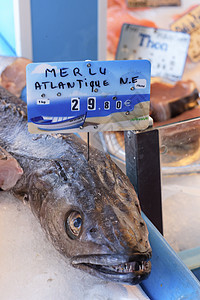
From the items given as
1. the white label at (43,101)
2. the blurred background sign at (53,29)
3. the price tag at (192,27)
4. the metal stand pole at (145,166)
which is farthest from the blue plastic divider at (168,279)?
the price tag at (192,27)

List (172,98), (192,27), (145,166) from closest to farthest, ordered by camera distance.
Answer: (145,166), (172,98), (192,27)

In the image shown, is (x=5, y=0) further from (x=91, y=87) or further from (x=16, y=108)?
(x=91, y=87)

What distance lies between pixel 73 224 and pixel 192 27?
4.20 metres

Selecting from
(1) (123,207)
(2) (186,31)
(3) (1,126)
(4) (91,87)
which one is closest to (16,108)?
(3) (1,126)

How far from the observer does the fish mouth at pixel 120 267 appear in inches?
45.8

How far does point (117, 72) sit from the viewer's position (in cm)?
138

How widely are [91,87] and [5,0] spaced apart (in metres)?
2.22

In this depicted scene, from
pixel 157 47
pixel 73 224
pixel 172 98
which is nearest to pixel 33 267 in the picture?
pixel 73 224

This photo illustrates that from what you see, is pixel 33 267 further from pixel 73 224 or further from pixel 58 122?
pixel 58 122

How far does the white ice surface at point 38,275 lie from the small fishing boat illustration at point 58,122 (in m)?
0.42

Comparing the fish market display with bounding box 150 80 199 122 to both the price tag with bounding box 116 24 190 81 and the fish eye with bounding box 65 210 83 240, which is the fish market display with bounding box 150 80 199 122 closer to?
the price tag with bounding box 116 24 190 81

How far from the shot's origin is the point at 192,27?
191 inches

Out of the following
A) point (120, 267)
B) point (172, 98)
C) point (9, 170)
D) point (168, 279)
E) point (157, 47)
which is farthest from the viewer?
point (157, 47)

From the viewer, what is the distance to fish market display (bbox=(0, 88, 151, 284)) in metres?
1.18
